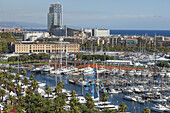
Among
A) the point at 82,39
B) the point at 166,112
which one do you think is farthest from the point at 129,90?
the point at 82,39

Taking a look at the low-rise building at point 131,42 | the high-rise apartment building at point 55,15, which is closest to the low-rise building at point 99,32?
the high-rise apartment building at point 55,15

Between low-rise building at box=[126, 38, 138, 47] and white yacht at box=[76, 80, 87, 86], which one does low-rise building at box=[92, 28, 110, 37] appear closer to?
low-rise building at box=[126, 38, 138, 47]

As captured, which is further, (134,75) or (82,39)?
(82,39)

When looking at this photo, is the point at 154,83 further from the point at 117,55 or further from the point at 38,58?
the point at 117,55

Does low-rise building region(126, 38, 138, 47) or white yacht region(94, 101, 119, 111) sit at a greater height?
low-rise building region(126, 38, 138, 47)

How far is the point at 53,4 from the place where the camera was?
7362 inches

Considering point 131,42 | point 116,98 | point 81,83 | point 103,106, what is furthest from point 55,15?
point 103,106

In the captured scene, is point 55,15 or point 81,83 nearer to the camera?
point 81,83

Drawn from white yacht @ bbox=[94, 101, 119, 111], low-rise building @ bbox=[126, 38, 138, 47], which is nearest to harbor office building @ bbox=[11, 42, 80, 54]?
low-rise building @ bbox=[126, 38, 138, 47]

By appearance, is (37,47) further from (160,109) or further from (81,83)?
(160,109)

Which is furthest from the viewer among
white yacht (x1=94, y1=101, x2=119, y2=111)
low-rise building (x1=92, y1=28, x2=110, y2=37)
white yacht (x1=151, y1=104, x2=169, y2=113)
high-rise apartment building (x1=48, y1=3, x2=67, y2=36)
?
high-rise apartment building (x1=48, y1=3, x2=67, y2=36)

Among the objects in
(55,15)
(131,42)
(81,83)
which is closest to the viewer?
(81,83)

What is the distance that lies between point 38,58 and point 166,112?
4471 cm

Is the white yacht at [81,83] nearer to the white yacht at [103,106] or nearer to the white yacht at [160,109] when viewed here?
the white yacht at [103,106]
